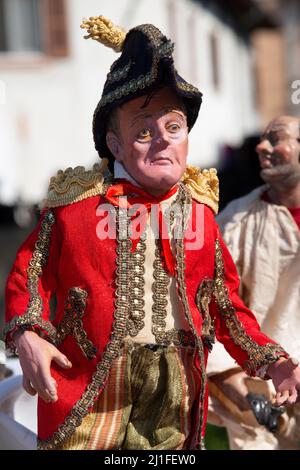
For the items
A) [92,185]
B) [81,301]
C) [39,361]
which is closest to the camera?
[39,361]

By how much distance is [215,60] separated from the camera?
20719 millimetres

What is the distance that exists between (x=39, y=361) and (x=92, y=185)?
59cm

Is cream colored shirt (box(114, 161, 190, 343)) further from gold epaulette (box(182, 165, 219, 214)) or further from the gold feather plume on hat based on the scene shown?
→ the gold feather plume on hat

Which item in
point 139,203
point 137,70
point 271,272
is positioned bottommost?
point 271,272

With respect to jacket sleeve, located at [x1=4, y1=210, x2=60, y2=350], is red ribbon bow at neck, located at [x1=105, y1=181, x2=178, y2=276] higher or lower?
higher

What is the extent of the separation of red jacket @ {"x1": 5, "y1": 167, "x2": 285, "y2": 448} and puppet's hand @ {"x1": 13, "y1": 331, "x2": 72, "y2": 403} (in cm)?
5

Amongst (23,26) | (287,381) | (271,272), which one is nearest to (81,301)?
(287,381)

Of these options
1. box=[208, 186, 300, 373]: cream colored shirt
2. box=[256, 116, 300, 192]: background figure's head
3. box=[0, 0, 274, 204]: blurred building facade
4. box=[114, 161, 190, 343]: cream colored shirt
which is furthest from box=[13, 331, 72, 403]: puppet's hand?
box=[0, 0, 274, 204]: blurred building facade

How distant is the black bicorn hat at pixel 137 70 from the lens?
2.95m

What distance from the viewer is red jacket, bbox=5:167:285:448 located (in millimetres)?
3016

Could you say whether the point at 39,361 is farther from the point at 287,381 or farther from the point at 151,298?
the point at 287,381

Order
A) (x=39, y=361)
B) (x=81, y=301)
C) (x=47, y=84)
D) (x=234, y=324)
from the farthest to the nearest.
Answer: (x=47, y=84), (x=234, y=324), (x=81, y=301), (x=39, y=361)
